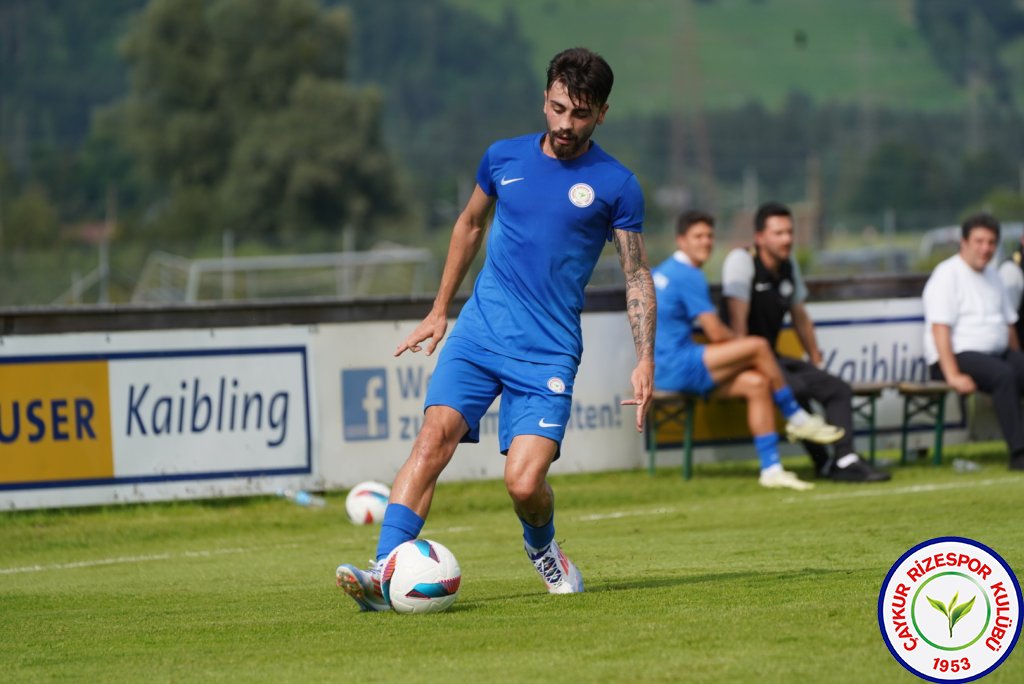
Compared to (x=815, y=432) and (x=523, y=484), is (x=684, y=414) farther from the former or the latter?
(x=523, y=484)

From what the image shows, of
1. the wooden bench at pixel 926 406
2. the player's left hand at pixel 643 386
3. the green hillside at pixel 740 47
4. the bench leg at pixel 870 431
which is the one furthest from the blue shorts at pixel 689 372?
the green hillside at pixel 740 47

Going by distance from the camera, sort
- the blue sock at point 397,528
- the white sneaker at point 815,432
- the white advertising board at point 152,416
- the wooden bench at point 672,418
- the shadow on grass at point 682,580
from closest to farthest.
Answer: the blue sock at point 397,528 → the shadow on grass at point 682,580 → the white advertising board at point 152,416 → the white sneaker at point 815,432 → the wooden bench at point 672,418

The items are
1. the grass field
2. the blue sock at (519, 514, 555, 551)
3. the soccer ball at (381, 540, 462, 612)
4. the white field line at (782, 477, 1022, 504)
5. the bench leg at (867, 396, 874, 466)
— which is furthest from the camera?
the bench leg at (867, 396, 874, 466)

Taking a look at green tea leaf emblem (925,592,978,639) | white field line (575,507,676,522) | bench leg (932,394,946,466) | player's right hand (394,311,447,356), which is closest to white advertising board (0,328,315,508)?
white field line (575,507,676,522)

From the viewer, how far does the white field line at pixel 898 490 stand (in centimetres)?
1176

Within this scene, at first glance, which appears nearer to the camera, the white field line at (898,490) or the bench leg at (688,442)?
the white field line at (898,490)

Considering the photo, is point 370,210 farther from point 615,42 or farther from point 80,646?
point 80,646

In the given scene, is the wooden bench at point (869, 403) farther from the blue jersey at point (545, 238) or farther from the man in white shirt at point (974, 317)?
the blue jersey at point (545, 238)

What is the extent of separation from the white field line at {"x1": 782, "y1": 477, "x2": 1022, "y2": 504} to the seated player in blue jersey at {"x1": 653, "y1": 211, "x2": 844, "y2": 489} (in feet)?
1.80

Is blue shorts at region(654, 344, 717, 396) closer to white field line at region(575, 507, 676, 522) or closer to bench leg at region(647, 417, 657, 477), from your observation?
bench leg at region(647, 417, 657, 477)

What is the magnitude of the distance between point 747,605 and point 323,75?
6715 cm

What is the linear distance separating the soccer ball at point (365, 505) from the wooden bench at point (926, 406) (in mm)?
4369

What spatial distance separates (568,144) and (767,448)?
6113mm

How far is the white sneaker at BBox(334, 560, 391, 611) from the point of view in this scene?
6742 millimetres
